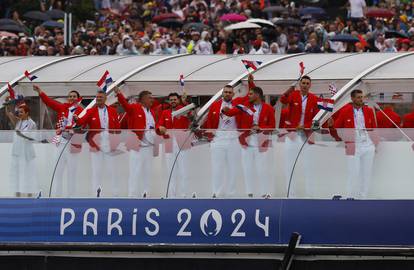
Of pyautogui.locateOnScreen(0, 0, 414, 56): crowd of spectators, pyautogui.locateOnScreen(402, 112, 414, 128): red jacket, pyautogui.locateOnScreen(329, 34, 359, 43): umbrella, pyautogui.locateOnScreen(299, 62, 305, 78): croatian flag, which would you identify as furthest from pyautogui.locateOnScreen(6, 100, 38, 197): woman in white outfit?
pyautogui.locateOnScreen(329, 34, 359, 43): umbrella

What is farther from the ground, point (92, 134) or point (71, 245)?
point (92, 134)

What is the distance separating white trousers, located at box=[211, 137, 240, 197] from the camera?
20.8 m

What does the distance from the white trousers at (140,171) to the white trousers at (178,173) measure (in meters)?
0.31

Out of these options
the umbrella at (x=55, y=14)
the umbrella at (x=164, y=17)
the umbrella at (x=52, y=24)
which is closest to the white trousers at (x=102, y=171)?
the umbrella at (x=52, y=24)

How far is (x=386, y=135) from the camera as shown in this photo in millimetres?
19969

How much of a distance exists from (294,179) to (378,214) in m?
1.21

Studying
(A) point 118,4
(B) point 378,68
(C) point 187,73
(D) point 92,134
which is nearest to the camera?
(D) point 92,134

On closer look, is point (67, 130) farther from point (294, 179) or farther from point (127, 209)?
point (294, 179)

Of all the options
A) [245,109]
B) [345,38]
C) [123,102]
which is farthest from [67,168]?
[345,38]

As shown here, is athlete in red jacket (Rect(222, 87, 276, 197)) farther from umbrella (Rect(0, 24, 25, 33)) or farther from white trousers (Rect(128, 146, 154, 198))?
umbrella (Rect(0, 24, 25, 33))

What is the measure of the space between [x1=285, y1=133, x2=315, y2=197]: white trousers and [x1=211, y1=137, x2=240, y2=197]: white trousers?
2.56ft

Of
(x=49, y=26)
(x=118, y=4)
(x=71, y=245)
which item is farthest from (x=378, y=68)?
A: (x=118, y=4)

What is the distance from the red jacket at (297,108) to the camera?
73.7 ft

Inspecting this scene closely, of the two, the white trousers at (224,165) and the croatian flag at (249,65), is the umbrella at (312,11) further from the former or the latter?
the white trousers at (224,165)
